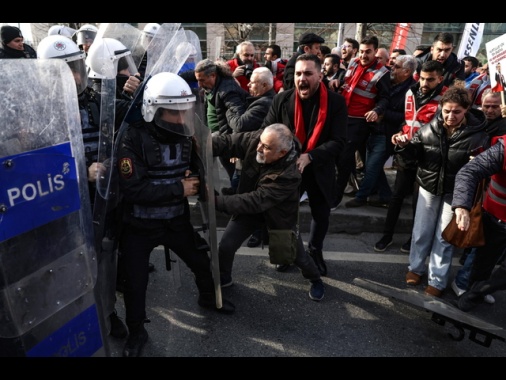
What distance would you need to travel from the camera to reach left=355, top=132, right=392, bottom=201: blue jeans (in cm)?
465

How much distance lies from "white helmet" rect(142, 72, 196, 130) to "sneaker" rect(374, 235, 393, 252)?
2.55 meters

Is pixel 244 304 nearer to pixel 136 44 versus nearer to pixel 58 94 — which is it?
pixel 58 94

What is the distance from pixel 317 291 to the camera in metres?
3.29

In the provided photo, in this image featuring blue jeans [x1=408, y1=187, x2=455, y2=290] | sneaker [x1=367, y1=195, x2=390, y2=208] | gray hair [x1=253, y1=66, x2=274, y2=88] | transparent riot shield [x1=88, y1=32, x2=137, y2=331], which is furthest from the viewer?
sneaker [x1=367, y1=195, x2=390, y2=208]

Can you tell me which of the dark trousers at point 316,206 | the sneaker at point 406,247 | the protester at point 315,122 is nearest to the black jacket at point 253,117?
the protester at point 315,122

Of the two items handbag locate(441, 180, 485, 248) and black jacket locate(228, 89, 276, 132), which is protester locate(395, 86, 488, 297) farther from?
black jacket locate(228, 89, 276, 132)

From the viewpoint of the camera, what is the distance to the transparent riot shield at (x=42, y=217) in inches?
56.0

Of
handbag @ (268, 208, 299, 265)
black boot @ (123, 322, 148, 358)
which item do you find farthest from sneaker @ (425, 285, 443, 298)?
black boot @ (123, 322, 148, 358)

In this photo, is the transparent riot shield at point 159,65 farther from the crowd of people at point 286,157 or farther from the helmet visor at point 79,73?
the helmet visor at point 79,73

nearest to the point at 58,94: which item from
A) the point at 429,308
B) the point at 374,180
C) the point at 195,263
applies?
the point at 195,263

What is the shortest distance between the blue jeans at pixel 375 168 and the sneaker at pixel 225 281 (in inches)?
83.5

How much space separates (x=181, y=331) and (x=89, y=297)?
126cm

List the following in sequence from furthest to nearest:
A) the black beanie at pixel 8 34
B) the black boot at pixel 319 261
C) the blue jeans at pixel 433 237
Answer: the black beanie at pixel 8 34, the black boot at pixel 319 261, the blue jeans at pixel 433 237

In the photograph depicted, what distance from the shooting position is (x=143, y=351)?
8.87 ft
